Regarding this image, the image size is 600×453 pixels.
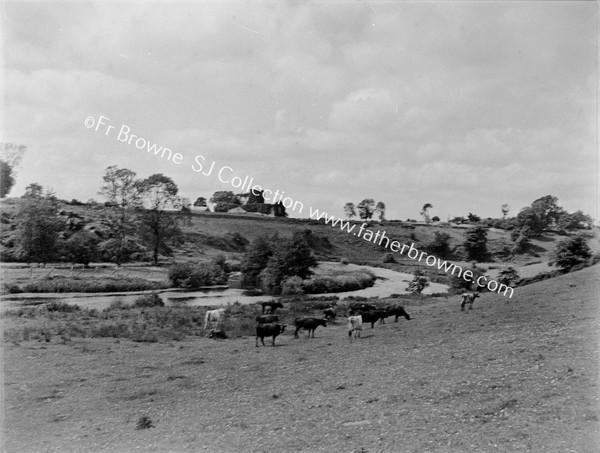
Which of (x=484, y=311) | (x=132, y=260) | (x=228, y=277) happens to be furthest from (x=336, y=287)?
(x=484, y=311)

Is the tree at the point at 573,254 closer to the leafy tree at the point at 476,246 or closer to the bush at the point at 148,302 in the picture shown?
the bush at the point at 148,302

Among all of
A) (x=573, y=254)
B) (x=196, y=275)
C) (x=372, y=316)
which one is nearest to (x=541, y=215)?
(x=573, y=254)

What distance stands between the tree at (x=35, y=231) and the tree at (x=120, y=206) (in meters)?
7.04

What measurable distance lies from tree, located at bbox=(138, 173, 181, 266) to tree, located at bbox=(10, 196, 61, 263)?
9434 mm

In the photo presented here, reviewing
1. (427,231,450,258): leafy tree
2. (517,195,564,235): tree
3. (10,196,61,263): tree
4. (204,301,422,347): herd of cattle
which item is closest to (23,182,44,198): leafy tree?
(10,196,61,263): tree

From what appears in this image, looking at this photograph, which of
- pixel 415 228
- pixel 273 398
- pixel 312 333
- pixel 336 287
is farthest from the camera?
pixel 415 228

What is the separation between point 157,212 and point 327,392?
44456 millimetres

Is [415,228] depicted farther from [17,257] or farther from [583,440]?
[583,440]

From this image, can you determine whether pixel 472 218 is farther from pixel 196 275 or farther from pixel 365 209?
pixel 196 275

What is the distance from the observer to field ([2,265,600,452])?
9969 millimetres

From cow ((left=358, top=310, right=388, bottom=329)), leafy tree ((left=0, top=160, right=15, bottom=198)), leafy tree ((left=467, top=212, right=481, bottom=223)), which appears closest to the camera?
cow ((left=358, top=310, right=388, bottom=329))

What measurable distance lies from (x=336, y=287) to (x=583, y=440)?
4903 cm

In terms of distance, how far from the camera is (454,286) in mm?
54219

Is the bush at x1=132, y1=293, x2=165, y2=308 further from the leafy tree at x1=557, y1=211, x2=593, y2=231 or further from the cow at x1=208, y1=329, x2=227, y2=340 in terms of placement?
the leafy tree at x1=557, y1=211, x2=593, y2=231
